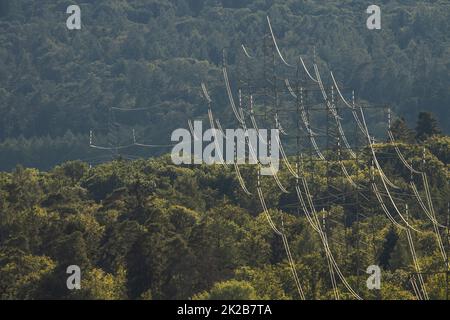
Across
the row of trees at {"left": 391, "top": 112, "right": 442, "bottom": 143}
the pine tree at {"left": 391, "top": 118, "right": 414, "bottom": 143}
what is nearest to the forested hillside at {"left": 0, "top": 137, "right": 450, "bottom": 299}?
the pine tree at {"left": 391, "top": 118, "right": 414, "bottom": 143}

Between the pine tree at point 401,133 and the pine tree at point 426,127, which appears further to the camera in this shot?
the pine tree at point 426,127

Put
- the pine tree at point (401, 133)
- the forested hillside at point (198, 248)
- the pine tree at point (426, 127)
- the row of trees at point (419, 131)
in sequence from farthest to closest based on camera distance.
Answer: the pine tree at point (426, 127)
the row of trees at point (419, 131)
the pine tree at point (401, 133)
the forested hillside at point (198, 248)

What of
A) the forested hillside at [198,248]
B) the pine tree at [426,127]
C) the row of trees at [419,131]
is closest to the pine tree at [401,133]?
the row of trees at [419,131]

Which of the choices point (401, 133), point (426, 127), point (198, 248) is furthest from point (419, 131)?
point (198, 248)

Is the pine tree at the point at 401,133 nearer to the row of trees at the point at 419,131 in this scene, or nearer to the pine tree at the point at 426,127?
the row of trees at the point at 419,131

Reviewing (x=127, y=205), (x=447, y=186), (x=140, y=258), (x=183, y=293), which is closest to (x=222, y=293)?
(x=183, y=293)

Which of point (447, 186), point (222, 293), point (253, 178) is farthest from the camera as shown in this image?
point (253, 178)

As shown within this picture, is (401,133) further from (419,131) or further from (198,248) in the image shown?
(198,248)

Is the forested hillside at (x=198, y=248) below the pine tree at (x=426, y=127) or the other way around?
below
